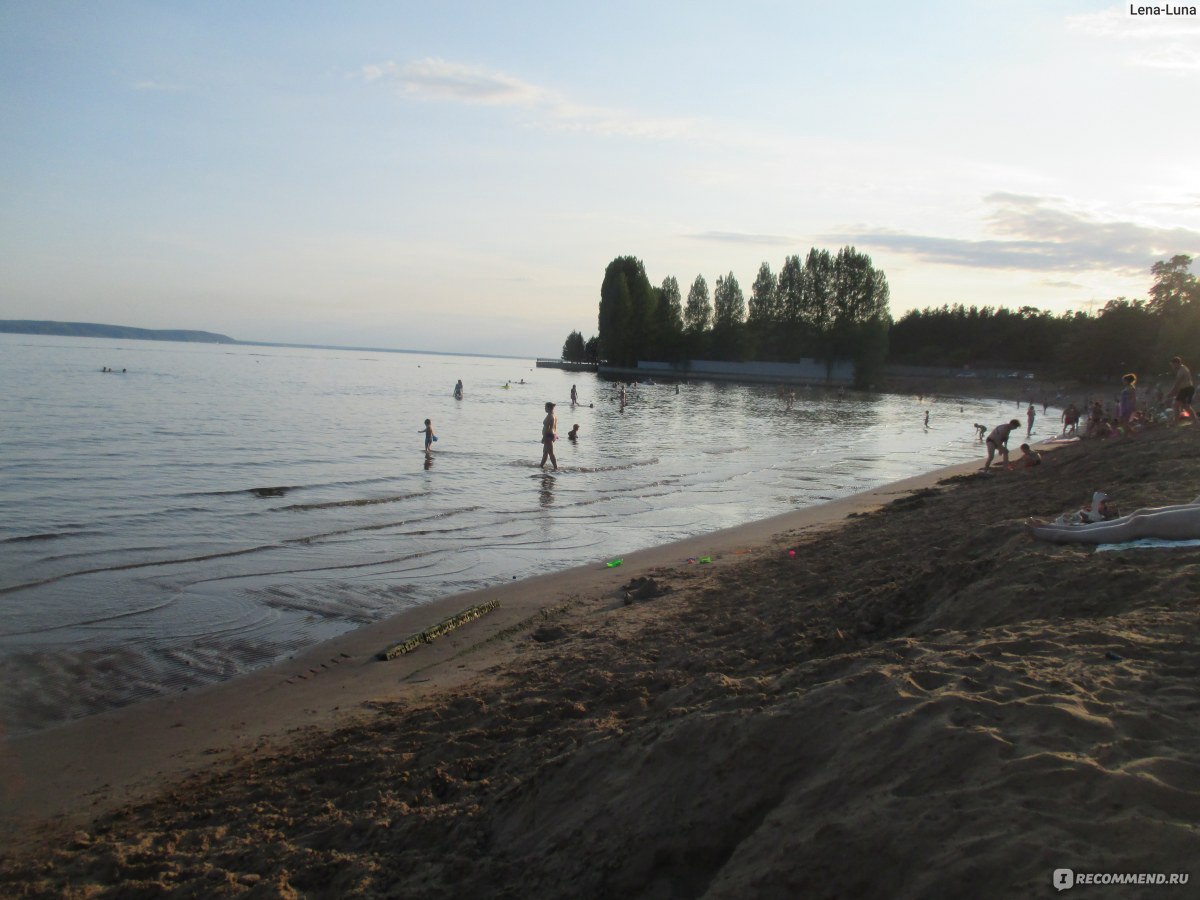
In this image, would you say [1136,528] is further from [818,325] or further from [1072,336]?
[818,325]

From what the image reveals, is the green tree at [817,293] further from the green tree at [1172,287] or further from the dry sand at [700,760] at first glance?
the dry sand at [700,760]

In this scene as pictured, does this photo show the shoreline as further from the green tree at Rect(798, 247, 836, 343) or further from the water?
the green tree at Rect(798, 247, 836, 343)

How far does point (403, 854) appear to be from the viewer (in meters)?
3.89

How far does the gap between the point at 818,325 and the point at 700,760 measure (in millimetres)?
107420

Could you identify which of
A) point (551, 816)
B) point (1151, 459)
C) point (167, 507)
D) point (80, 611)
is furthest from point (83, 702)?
point (1151, 459)

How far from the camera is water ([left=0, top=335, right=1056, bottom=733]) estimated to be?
28.2ft

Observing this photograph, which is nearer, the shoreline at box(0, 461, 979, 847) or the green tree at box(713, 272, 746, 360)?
the shoreline at box(0, 461, 979, 847)

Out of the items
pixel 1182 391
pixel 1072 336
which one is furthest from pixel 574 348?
pixel 1182 391

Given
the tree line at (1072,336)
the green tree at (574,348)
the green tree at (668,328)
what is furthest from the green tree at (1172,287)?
the green tree at (574,348)

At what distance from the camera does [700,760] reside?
385 cm

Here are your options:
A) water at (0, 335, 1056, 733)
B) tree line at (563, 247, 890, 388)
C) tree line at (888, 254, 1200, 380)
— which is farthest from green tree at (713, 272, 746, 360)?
water at (0, 335, 1056, 733)

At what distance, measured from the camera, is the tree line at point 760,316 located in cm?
10294

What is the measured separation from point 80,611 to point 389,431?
25160mm

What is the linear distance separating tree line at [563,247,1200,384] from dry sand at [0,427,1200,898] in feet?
262
